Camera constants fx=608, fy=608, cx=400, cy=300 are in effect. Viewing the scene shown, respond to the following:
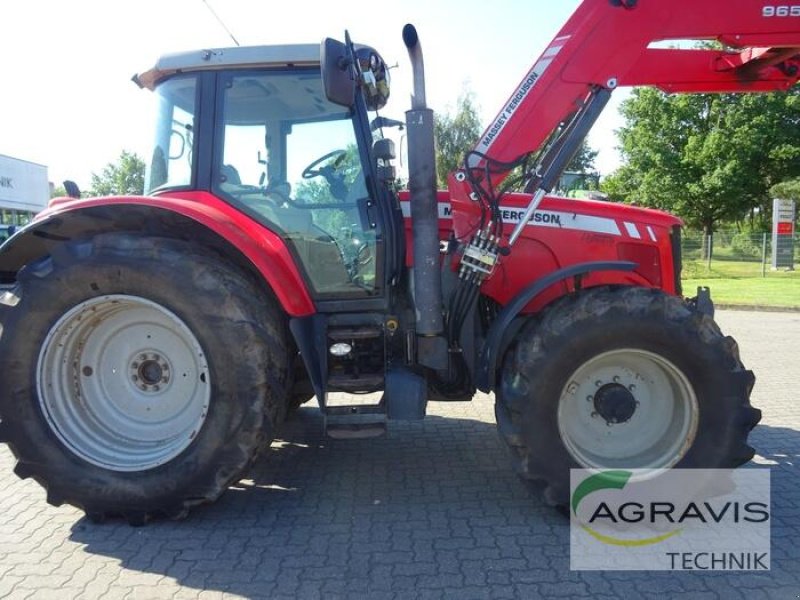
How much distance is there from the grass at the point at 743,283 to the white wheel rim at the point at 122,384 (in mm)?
12951

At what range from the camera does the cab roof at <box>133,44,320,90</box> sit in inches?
132

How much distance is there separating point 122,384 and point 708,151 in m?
33.0

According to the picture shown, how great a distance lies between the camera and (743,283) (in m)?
18.0

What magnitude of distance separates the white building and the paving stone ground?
28.0 metres

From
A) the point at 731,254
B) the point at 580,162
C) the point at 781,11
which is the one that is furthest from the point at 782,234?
the point at 781,11

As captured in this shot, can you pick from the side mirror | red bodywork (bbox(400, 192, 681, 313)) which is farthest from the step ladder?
the side mirror

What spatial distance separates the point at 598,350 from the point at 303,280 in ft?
5.40

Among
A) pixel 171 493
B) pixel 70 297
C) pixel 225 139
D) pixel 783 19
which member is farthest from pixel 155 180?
pixel 783 19

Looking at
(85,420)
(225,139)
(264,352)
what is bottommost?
(85,420)

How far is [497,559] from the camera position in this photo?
9.30ft

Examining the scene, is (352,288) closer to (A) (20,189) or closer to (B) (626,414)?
(B) (626,414)

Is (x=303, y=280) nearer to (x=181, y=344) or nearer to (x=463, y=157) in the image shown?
(x=181, y=344)

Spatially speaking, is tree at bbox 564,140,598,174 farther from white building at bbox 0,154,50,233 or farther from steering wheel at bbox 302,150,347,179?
white building at bbox 0,154,50,233

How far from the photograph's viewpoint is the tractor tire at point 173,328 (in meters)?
3.09
